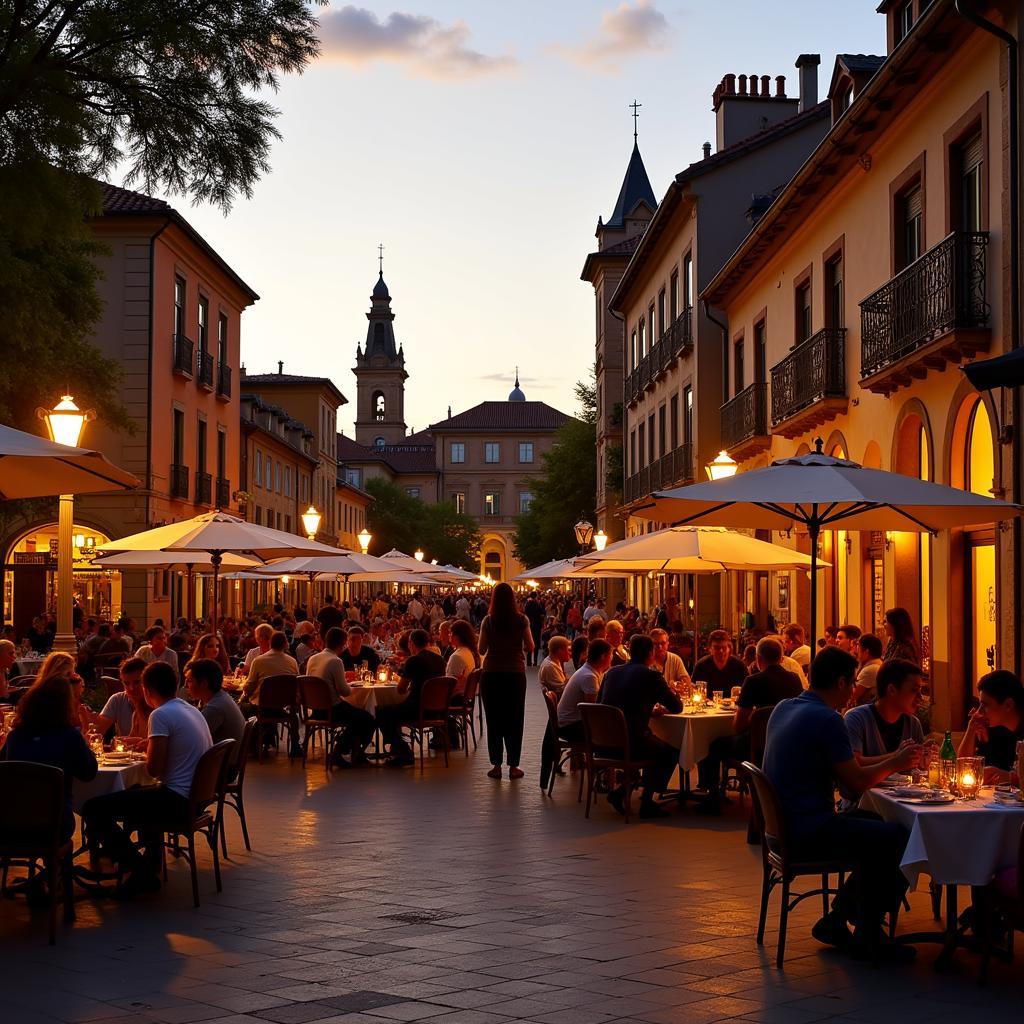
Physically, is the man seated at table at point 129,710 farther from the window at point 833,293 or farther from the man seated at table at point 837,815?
the window at point 833,293

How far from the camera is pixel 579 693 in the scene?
13398 mm

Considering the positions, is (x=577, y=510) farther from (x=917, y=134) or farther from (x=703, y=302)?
(x=917, y=134)

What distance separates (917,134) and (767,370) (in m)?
10.9

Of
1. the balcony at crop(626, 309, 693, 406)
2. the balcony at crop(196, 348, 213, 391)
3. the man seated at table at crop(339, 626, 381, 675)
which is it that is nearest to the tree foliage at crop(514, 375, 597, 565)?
the balcony at crop(626, 309, 693, 406)

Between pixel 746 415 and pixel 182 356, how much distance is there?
56.4ft

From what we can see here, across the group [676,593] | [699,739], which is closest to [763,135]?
[676,593]

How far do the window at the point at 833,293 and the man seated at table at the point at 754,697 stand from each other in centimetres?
1176

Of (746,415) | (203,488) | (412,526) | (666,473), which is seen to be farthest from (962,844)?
(412,526)

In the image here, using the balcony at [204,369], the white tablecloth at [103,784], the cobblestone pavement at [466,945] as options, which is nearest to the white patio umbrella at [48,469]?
the white tablecloth at [103,784]

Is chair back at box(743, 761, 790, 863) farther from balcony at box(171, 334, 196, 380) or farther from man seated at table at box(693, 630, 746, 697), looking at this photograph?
balcony at box(171, 334, 196, 380)

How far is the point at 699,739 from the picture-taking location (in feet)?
40.8

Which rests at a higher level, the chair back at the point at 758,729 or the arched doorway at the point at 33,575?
the arched doorway at the point at 33,575

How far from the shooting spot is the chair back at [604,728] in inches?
476

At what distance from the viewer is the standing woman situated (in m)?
14.9
